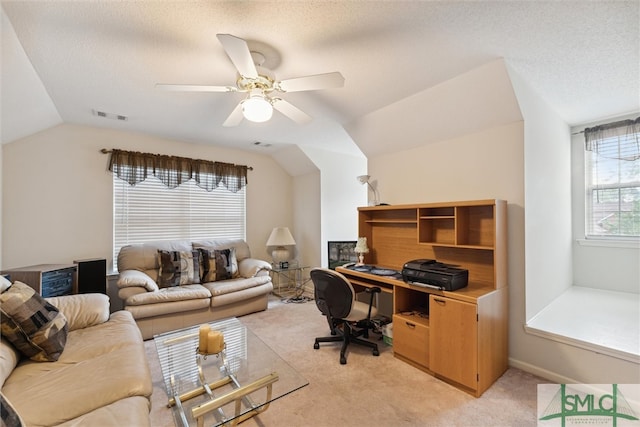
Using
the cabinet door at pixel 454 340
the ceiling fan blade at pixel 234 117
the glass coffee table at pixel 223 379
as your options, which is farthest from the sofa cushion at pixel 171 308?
the cabinet door at pixel 454 340

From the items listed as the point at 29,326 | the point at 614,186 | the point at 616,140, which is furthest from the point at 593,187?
the point at 29,326

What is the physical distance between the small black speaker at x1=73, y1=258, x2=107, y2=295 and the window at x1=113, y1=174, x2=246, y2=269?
47 cm

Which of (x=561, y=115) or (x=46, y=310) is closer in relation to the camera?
(x=46, y=310)

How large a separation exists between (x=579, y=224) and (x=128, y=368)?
4888mm

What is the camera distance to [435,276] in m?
2.24

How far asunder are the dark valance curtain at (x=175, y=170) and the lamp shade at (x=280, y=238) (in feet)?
3.19

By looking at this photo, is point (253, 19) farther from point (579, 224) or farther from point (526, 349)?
point (579, 224)

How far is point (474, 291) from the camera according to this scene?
2.21 metres

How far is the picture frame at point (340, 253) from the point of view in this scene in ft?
13.9

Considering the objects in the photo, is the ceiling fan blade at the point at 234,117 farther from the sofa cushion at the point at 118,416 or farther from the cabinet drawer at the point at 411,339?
the cabinet drawer at the point at 411,339

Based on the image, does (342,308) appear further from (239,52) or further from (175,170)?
(175,170)

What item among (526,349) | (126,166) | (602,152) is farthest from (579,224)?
(126,166)

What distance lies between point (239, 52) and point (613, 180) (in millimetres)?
4393

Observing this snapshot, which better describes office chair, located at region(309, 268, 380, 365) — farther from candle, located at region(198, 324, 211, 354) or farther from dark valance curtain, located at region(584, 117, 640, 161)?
dark valance curtain, located at region(584, 117, 640, 161)
